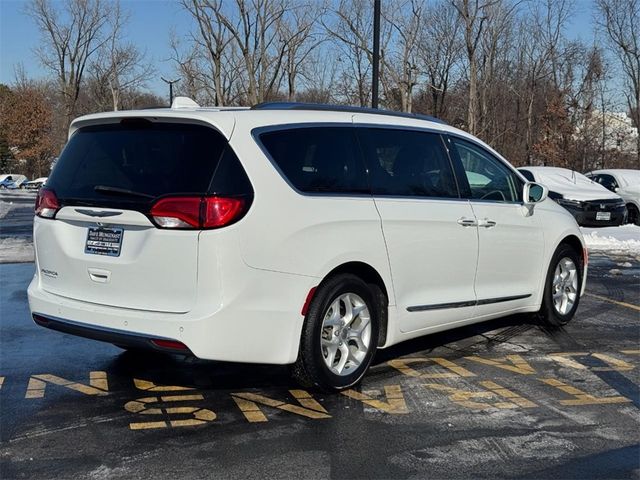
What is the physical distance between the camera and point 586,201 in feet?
53.5

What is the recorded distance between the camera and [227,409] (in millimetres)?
4410

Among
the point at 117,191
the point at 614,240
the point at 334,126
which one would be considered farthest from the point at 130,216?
the point at 614,240

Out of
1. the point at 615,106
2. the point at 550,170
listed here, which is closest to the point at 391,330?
the point at 550,170

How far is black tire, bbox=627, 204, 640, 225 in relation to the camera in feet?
59.5

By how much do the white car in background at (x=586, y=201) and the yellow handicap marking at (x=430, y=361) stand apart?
11.8 meters

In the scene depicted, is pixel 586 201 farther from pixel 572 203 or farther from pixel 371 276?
pixel 371 276

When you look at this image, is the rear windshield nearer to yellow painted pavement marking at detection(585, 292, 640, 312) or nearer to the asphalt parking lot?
the asphalt parking lot

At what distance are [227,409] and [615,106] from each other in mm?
36384

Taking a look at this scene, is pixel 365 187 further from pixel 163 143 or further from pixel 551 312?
pixel 551 312

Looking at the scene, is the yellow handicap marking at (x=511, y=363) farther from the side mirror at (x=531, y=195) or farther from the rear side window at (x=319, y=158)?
the rear side window at (x=319, y=158)

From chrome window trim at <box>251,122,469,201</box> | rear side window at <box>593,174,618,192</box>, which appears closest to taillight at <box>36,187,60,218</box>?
chrome window trim at <box>251,122,469,201</box>

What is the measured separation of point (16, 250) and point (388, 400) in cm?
949

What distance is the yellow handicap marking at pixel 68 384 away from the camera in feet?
15.4

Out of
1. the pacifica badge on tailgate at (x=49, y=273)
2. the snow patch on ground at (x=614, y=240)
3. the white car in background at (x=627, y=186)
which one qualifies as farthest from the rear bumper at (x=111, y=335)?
the white car in background at (x=627, y=186)
